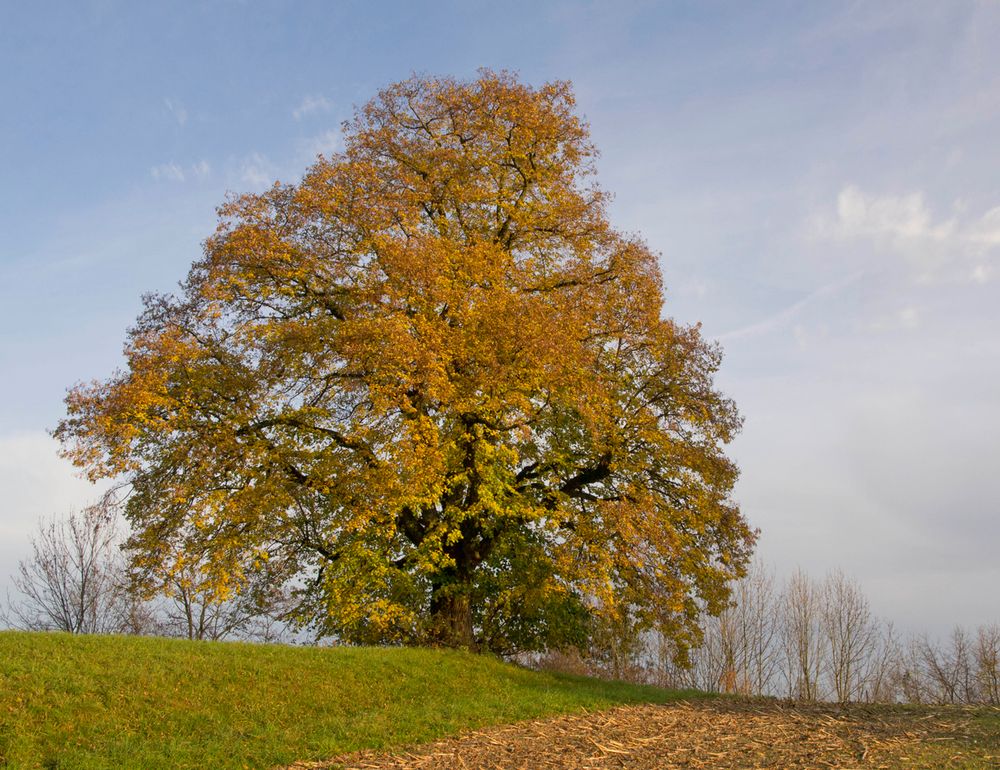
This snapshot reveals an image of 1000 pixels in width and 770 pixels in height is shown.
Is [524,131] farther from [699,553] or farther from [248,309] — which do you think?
[699,553]

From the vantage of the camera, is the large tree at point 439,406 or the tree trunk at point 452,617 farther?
the tree trunk at point 452,617

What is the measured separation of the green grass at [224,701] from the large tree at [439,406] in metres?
2.05

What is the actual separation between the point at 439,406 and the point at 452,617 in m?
5.83

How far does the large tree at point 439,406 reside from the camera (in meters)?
17.2

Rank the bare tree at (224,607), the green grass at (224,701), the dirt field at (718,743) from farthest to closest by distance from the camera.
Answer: the bare tree at (224,607)
the dirt field at (718,743)
the green grass at (224,701)

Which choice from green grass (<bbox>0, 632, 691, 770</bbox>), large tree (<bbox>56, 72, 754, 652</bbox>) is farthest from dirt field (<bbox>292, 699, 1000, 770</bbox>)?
large tree (<bbox>56, 72, 754, 652</bbox>)

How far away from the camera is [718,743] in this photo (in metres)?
12.5

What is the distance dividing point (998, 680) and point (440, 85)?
30.3m

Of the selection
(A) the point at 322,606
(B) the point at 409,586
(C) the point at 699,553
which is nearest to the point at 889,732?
(C) the point at 699,553

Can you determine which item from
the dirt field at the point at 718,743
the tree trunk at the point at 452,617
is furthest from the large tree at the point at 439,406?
the dirt field at the point at 718,743

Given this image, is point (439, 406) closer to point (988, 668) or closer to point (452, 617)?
point (452, 617)

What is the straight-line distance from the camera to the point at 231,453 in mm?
17453

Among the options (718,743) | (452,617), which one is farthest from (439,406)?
(718,743)

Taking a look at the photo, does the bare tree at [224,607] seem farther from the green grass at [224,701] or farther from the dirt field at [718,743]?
the dirt field at [718,743]
